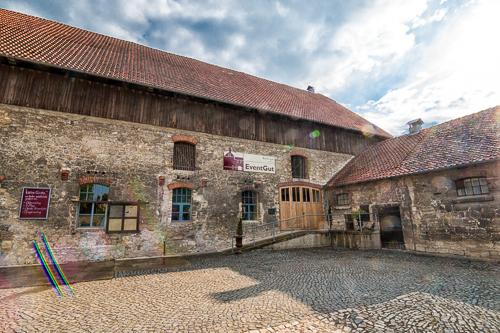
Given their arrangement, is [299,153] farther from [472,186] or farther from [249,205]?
[472,186]

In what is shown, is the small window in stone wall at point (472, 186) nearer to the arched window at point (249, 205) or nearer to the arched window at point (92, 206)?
the arched window at point (249, 205)

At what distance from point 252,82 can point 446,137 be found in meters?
10.8

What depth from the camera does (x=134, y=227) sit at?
977 centimetres

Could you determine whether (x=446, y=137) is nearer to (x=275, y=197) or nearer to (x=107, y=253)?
(x=275, y=197)

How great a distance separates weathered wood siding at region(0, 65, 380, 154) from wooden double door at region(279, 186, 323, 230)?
260 cm

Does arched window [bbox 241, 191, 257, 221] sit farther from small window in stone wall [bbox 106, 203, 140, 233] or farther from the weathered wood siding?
small window in stone wall [bbox 106, 203, 140, 233]

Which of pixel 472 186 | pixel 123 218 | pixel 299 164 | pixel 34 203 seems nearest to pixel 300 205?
pixel 299 164

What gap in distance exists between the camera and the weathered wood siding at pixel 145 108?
29.5 ft

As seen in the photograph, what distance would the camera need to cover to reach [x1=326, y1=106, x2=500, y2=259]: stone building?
8.27 metres

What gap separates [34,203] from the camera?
335 inches

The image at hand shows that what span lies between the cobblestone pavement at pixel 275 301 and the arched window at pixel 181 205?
3667 mm

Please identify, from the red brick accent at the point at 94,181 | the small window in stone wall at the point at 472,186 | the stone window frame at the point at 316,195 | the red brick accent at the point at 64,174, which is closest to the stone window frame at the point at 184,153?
the red brick accent at the point at 94,181

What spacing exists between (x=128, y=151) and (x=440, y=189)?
478 inches

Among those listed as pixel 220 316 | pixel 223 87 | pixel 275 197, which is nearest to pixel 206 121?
pixel 223 87
